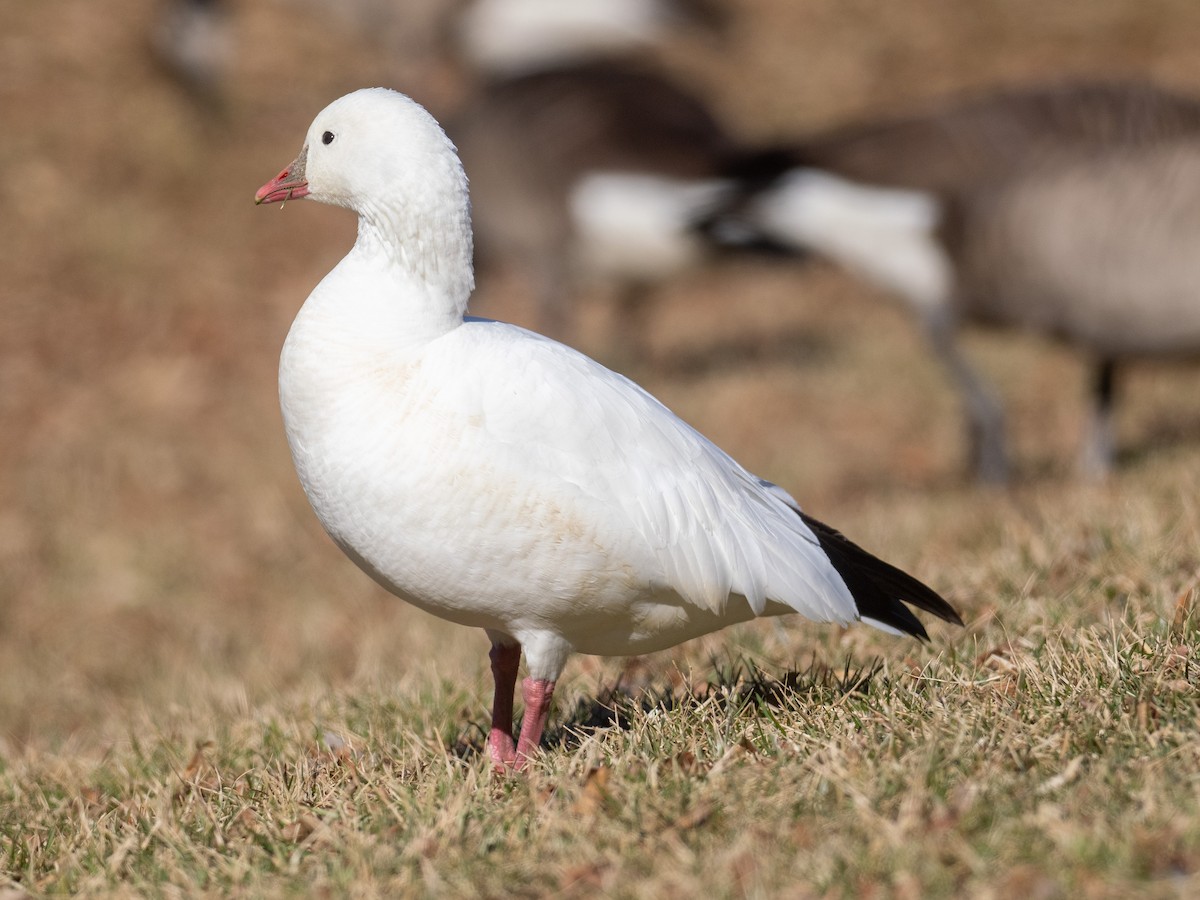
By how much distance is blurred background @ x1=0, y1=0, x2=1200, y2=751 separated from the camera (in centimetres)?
691

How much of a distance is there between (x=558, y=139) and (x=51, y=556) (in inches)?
186

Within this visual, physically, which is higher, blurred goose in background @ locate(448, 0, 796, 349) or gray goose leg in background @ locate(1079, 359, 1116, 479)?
blurred goose in background @ locate(448, 0, 796, 349)

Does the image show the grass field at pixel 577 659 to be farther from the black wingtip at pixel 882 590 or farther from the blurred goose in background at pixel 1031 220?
the blurred goose in background at pixel 1031 220

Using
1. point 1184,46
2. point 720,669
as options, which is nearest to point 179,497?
point 720,669

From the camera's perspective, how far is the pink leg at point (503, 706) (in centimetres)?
357

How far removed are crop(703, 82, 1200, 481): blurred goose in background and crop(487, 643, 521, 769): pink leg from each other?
4553 millimetres

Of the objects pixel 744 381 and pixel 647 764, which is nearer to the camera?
pixel 647 764

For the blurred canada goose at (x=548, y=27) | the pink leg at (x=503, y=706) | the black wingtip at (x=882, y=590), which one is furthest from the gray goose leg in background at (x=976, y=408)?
the blurred canada goose at (x=548, y=27)

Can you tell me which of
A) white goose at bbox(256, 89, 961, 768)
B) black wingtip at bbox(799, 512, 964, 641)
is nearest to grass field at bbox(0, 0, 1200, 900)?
black wingtip at bbox(799, 512, 964, 641)

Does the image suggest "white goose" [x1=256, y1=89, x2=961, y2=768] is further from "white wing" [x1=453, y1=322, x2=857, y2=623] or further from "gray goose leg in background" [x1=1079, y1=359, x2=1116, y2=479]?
"gray goose leg in background" [x1=1079, y1=359, x2=1116, y2=479]

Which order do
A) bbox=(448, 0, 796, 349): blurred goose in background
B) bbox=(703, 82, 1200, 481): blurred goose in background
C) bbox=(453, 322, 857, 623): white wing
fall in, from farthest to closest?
1. bbox=(448, 0, 796, 349): blurred goose in background
2. bbox=(703, 82, 1200, 481): blurred goose in background
3. bbox=(453, 322, 857, 623): white wing

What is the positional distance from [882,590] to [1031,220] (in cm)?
450

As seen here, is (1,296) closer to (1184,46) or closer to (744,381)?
(744,381)

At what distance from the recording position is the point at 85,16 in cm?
1512
